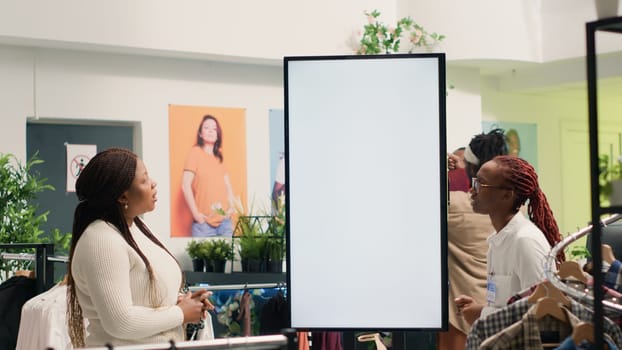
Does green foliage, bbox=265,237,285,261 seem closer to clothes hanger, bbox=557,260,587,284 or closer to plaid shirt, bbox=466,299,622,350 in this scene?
clothes hanger, bbox=557,260,587,284

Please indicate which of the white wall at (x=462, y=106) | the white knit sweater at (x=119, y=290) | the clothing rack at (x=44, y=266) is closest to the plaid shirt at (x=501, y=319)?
the white knit sweater at (x=119, y=290)

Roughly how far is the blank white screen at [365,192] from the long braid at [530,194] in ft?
1.39

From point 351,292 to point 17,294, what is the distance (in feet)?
8.20

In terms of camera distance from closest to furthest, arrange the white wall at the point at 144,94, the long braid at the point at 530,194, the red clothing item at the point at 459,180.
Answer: the long braid at the point at 530,194
the red clothing item at the point at 459,180
the white wall at the point at 144,94

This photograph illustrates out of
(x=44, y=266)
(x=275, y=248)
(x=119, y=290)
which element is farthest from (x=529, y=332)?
(x=275, y=248)

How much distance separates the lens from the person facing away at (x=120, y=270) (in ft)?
9.49

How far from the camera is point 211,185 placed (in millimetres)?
9227

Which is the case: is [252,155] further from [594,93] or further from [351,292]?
[594,93]

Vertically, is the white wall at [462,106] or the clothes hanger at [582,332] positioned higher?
the white wall at [462,106]

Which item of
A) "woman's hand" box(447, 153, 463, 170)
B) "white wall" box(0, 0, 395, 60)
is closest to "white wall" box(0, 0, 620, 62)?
"white wall" box(0, 0, 395, 60)

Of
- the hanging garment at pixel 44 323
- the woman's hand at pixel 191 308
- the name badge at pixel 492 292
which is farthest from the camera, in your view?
the hanging garment at pixel 44 323

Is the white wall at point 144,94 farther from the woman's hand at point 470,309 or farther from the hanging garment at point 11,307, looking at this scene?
the woman's hand at point 470,309

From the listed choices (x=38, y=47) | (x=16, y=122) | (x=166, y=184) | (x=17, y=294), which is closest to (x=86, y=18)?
(x=38, y=47)

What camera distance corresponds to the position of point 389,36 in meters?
9.79
